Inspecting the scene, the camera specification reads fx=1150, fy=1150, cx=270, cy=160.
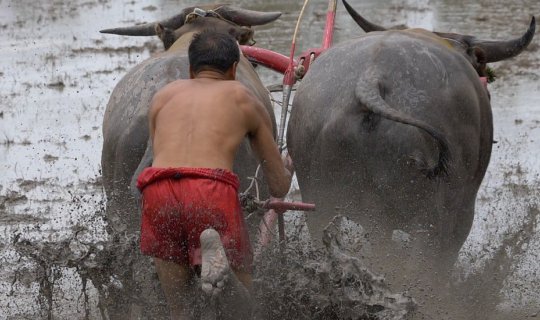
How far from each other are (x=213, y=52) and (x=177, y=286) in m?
1.06

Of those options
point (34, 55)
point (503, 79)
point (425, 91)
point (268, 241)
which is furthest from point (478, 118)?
point (34, 55)

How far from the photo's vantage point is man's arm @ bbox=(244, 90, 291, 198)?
16.8 feet

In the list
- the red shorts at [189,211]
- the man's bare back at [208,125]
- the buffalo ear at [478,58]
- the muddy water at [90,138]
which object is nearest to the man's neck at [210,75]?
the man's bare back at [208,125]

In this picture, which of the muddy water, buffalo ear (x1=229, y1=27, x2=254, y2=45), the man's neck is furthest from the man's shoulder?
buffalo ear (x1=229, y1=27, x2=254, y2=45)

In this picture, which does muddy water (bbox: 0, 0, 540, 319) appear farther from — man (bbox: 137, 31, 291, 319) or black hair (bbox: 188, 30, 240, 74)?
black hair (bbox: 188, 30, 240, 74)

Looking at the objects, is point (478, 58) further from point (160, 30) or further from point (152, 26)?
point (152, 26)

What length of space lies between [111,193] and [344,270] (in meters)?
1.77

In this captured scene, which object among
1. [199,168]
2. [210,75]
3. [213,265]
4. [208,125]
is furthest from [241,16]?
[213,265]

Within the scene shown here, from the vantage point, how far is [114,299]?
598cm

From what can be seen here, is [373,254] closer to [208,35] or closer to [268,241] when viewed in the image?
[268,241]

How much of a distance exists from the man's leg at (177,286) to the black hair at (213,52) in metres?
0.91

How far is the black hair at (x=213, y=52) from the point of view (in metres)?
5.18

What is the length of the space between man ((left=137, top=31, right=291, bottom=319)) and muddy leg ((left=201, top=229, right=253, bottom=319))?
1 centimetres

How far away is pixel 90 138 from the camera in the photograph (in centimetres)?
1082
